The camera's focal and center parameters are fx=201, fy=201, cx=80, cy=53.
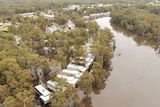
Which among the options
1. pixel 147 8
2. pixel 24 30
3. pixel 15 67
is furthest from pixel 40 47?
pixel 147 8

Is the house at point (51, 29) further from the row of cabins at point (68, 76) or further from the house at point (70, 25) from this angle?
the row of cabins at point (68, 76)

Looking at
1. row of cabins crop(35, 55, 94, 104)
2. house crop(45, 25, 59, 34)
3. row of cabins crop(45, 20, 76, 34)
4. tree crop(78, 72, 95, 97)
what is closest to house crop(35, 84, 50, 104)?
row of cabins crop(35, 55, 94, 104)

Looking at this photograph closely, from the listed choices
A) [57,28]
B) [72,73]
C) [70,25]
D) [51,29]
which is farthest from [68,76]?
Result: [70,25]

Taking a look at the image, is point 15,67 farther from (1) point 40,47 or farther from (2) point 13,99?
(1) point 40,47

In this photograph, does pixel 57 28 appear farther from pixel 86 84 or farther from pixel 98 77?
pixel 86 84

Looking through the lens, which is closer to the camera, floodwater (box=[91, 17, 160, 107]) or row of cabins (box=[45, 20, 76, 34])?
floodwater (box=[91, 17, 160, 107])

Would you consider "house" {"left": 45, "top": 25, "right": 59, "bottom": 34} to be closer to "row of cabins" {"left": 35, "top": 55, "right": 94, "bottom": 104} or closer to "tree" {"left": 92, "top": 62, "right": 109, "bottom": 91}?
"row of cabins" {"left": 35, "top": 55, "right": 94, "bottom": 104}

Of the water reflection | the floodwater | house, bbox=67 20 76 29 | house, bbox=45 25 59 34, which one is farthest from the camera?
house, bbox=67 20 76 29

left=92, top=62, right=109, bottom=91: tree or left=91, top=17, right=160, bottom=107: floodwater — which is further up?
left=92, top=62, right=109, bottom=91: tree
